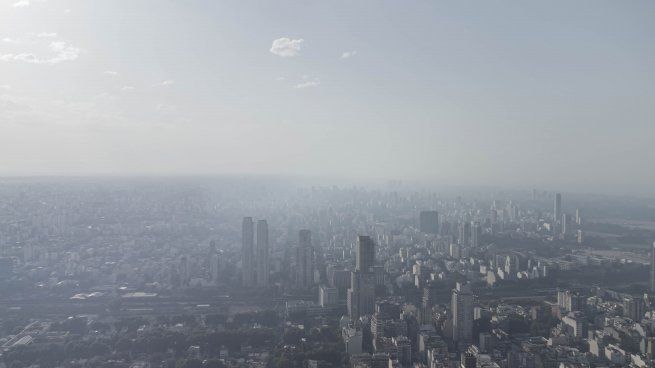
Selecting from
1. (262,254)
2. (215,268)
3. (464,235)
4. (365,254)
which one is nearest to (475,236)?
(464,235)

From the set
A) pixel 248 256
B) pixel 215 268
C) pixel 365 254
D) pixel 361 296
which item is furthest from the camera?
pixel 215 268

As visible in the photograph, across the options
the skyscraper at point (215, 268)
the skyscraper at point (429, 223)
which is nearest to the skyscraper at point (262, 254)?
the skyscraper at point (215, 268)

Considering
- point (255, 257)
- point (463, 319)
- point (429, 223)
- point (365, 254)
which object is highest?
point (365, 254)

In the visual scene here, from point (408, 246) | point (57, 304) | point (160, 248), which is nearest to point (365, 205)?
point (408, 246)

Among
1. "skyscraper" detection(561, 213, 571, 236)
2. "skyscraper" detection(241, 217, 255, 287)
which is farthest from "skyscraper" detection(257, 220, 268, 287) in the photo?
"skyscraper" detection(561, 213, 571, 236)

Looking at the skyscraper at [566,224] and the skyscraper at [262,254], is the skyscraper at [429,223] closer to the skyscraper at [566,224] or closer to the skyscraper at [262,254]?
the skyscraper at [566,224]

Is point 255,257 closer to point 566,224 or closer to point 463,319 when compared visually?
point 463,319
